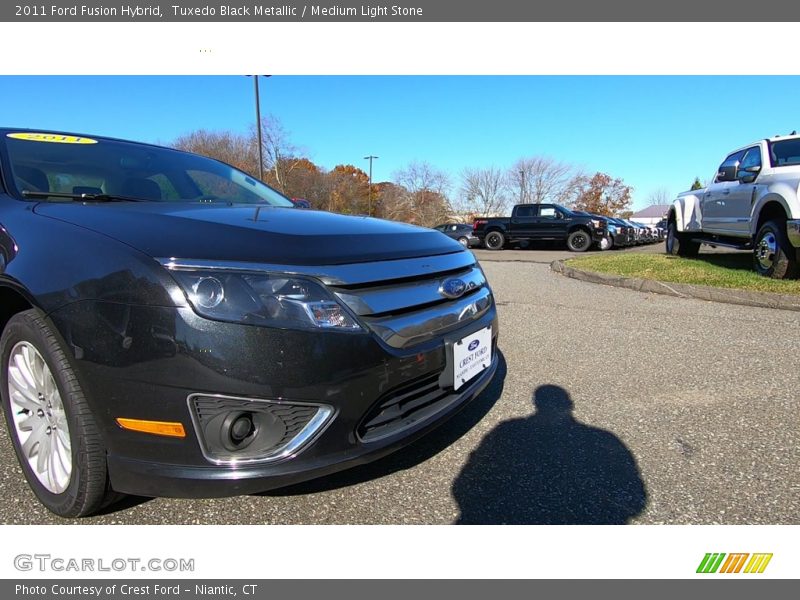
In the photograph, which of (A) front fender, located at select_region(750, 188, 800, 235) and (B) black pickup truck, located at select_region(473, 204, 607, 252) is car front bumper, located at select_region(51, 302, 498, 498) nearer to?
(A) front fender, located at select_region(750, 188, 800, 235)

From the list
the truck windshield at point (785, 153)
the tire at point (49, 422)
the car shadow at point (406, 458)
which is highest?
the truck windshield at point (785, 153)

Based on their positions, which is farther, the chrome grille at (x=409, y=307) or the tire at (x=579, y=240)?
the tire at (x=579, y=240)

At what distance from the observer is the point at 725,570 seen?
1.57 meters

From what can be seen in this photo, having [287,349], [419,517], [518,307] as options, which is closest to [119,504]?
[287,349]

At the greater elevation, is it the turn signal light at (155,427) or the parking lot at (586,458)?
the turn signal light at (155,427)

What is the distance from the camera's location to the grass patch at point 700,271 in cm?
570

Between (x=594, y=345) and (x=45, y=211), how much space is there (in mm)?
3885

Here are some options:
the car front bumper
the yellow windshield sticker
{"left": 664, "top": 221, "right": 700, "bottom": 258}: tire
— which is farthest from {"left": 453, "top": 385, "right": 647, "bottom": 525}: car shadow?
{"left": 664, "top": 221, "right": 700, "bottom": 258}: tire

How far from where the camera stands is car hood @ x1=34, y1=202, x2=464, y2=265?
1464 mm

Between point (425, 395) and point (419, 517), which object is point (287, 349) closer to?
point (425, 395)

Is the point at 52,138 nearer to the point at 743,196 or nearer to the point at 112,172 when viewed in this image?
the point at 112,172

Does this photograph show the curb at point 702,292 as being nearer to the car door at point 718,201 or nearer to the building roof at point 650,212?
the car door at point 718,201

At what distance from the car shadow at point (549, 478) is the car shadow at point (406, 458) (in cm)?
17

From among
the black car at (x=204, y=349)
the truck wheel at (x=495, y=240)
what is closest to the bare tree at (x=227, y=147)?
the truck wheel at (x=495, y=240)
